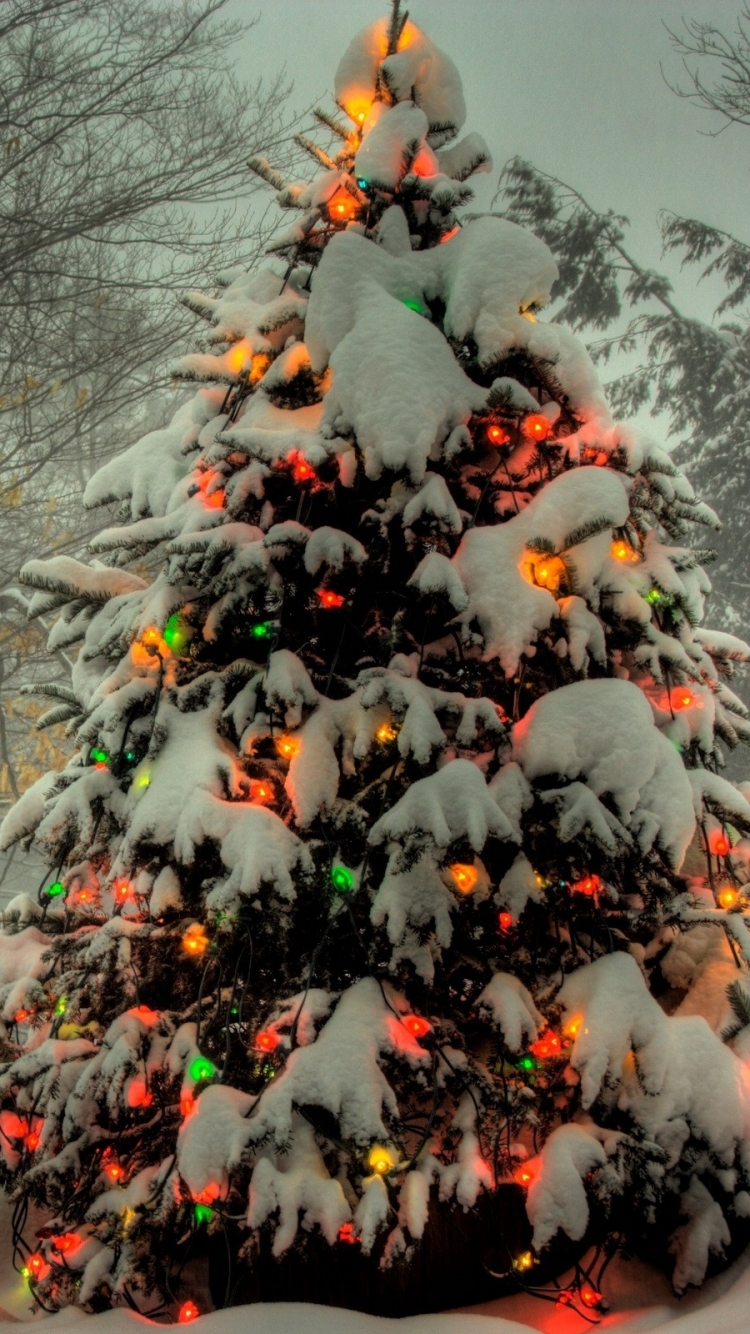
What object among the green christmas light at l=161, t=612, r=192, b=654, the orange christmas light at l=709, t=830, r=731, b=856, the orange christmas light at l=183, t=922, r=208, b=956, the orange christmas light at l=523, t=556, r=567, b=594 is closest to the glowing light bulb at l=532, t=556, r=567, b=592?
the orange christmas light at l=523, t=556, r=567, b=594

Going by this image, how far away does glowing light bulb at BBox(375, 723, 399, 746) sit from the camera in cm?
249

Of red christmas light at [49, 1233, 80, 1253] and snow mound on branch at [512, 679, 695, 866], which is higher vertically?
snow mound on branch at [512, 679, 695, 866]

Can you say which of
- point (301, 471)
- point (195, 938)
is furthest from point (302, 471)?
point (195, 938)

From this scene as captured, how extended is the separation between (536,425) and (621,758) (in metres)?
1.16

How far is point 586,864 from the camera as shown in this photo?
2445 mm

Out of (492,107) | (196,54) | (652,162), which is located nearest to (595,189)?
(652,162)

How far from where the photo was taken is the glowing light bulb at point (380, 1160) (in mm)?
2131

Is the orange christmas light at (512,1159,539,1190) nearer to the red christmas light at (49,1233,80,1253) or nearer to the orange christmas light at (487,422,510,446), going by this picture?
the red christmas light at (49,1233,80,1253)

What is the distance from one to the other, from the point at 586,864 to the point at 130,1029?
146cm

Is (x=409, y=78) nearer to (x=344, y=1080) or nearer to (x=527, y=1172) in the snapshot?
(x=344, y=1080)

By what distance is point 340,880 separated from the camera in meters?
2.42

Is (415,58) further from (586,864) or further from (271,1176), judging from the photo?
(271,1176)

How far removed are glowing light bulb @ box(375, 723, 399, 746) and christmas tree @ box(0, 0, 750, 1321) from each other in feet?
0.04

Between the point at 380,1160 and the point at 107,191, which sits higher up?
the point at 107,191
